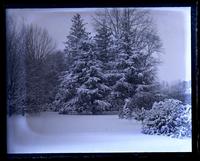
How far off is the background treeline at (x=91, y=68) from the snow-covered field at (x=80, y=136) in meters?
0.05

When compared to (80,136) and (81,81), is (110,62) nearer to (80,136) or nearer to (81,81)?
(81,81)

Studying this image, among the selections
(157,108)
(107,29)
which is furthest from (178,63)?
(107,29)

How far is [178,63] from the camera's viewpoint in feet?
6.72

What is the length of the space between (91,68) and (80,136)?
34 centimetres

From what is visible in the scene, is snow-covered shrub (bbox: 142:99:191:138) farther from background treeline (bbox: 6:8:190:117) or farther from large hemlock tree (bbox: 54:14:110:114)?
large hemlock tree (bbox: 54:14:110:114)

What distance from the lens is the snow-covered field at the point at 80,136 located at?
202 centimetres

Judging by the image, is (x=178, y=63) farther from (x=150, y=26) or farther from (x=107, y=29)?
(x=107, y=29)

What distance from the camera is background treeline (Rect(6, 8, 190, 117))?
2025 mm

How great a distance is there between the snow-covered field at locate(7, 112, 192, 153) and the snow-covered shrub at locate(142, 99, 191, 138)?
4 cm

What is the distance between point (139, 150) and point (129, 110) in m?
0.21

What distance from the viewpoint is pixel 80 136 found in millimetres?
2033
